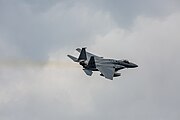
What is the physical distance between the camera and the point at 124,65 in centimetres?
15625

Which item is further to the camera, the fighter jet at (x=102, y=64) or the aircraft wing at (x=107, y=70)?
the fighter jet at (x=102, y=64)

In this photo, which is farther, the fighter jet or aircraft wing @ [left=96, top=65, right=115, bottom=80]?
the fighter jet

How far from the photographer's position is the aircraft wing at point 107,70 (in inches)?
5507

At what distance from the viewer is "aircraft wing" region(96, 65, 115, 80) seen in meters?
140

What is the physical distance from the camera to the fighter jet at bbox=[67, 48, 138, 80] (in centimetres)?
14210

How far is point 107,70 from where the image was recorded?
475ft

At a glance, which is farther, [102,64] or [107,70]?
[102,64]

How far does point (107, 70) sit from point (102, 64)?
4641 mm

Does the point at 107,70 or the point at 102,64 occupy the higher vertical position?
the point at 102,64

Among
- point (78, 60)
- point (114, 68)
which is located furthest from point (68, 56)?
point (114, 68)

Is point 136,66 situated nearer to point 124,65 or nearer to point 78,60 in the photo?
point 124,65

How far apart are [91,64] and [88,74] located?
314 inches

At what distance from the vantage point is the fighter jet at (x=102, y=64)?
142100 millimetres

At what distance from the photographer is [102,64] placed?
14900 centimetres
